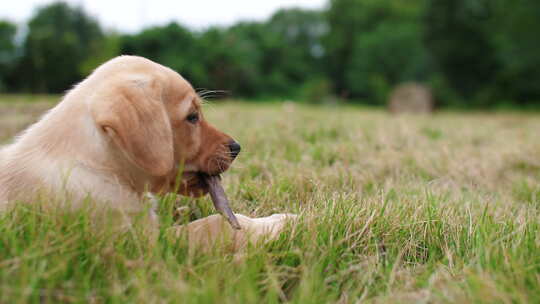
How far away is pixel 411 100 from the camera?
16766 millimetres

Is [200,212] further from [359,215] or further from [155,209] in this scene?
[359,215]

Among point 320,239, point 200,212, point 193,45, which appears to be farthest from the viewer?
point 193,45

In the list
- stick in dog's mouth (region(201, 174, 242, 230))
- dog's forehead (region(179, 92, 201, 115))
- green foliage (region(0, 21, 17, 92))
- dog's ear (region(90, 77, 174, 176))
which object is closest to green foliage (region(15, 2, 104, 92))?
green foliage (region(0, 21, 17, 92))

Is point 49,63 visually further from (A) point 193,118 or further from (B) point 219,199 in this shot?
(B) point 219,199

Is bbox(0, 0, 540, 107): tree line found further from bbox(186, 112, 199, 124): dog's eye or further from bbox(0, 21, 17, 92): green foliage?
bbox(186, 112, 199, 124): dog's eye

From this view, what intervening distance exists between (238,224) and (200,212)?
576mm

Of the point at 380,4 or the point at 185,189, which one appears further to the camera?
the point at 380,4

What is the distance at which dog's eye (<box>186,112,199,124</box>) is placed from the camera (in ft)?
7.45

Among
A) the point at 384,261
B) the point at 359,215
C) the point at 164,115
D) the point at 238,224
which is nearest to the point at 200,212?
the point at 238,224

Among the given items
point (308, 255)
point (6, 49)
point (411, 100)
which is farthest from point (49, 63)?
point (308, 255)

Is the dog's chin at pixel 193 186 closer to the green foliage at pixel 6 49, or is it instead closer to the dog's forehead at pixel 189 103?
the dog's forehead at pixel 189 103

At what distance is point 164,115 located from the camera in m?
1.96

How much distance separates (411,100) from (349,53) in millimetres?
25375

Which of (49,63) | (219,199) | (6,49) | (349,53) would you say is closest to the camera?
(219,199)
